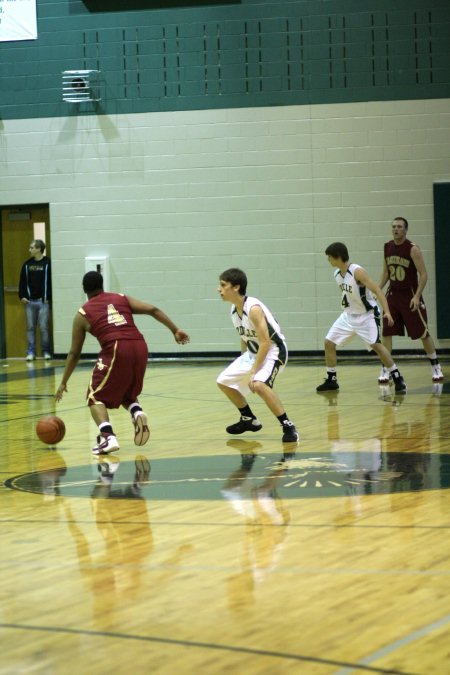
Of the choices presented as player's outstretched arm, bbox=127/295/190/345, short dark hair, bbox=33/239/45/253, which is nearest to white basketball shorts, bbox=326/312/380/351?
player's outstretched arm, bbox=127/295/190/345

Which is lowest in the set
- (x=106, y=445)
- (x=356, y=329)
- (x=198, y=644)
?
(x=198, y=644)

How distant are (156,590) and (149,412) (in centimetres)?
671

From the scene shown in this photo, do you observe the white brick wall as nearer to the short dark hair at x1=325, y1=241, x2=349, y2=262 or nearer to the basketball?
the short dark hair at x1=325, y1=241, x2=349, y2=262

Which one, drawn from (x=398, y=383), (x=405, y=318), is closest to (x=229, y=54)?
(x=405, y=318)

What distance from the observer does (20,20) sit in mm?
17516

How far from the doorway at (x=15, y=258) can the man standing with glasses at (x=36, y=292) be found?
16.7 inches

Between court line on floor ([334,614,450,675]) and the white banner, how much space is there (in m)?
15.2

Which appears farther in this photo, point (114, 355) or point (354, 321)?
point (354, 321)

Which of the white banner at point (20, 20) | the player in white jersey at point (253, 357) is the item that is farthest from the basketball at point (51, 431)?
the white banner at point (20, 20)

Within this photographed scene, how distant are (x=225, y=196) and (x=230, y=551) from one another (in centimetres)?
1227

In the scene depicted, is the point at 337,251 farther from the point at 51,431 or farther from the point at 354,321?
the point at 51,431

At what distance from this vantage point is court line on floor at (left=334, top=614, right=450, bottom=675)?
347 centimetres

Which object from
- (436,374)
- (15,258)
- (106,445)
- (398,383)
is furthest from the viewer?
(15,258)

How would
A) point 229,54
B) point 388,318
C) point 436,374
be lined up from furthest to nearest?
point 229,54
point 436,374
point 388,318
